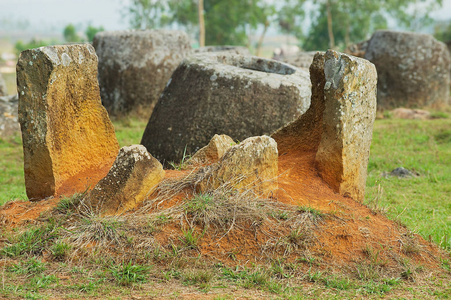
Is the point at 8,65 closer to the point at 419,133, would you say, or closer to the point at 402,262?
the point at 419,133

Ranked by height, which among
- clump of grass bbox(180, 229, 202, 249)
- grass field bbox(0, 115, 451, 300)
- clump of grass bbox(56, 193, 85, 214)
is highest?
clump of grass bbox(56, 193, 85, 214)

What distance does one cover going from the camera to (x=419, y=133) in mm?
10461

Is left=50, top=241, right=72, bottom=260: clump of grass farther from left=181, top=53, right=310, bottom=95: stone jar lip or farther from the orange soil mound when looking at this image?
left=181, top=53, right=310, bottom=95: stone jar lip

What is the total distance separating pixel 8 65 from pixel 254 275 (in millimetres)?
53796

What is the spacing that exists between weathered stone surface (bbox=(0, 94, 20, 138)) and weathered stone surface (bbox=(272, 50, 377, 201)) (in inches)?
304

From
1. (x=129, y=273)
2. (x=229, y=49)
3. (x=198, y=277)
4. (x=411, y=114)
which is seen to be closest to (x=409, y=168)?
(x=411, y=114)

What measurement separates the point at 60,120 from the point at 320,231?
104 inches

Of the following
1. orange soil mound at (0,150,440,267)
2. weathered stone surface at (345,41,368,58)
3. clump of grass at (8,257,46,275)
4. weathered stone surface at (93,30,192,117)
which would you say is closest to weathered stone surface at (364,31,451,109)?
weathered stone surface at (345,41,368,58)

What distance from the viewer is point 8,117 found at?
11453mm

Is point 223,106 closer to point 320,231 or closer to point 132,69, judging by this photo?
point 320,231

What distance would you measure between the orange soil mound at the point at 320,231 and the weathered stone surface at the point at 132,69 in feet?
24.1

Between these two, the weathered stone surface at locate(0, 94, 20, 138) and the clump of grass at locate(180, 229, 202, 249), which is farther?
the weathered stone surface at locate(0, 94, 20, 138)

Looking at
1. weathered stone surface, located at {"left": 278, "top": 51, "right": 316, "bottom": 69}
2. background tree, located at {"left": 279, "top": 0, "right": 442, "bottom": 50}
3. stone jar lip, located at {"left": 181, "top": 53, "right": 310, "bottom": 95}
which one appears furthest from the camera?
background tree, located at {"left": 279, "top": 0, "right": 442, "bottom": 50}

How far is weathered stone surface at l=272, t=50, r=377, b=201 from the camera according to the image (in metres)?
4.88
